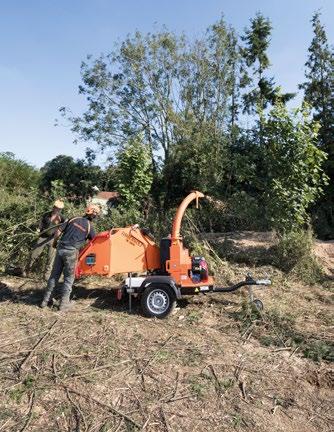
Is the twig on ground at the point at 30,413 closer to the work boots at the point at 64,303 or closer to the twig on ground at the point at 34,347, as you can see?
the twig on ground at the point at 34,347

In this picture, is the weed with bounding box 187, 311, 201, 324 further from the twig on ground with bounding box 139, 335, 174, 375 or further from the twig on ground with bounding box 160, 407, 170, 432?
the twig on ground with bounding box 160, 407, 170, 432

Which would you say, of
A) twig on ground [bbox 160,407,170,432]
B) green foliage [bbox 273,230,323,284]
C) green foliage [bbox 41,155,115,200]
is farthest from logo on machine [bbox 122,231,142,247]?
green foliage [bbox 41,155,115,200]

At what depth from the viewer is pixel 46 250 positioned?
935 centimetres

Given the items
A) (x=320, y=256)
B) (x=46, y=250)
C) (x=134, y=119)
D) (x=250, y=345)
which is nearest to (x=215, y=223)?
(x=320, y=256)

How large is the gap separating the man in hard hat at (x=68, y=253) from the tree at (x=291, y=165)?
466cm

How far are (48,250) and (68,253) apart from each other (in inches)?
86.8

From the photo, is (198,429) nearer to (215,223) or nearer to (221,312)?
(221,312)

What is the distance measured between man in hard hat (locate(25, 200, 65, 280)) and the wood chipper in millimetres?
1775

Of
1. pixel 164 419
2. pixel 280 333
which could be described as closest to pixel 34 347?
pixel 164 419

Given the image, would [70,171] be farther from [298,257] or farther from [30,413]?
[30,413]

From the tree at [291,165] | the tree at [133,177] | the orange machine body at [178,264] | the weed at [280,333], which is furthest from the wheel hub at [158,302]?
the tree at [133,177]

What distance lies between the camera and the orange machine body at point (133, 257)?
6.99m

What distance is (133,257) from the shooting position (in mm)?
7129

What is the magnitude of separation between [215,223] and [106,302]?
23.1 ft
